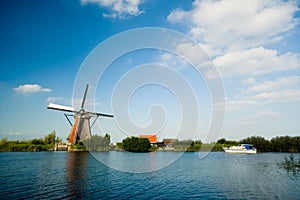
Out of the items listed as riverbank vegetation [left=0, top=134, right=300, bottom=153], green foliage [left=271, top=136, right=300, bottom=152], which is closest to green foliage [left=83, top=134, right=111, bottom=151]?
riverbank vegetation [left=0, top=134, right=300, bottom=153]

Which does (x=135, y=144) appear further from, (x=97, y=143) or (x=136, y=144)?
(x=97, y=143)

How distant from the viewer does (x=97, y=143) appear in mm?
64875

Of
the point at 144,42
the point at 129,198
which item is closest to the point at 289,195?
the point at 129,198

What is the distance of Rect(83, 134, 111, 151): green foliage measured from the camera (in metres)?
61.8

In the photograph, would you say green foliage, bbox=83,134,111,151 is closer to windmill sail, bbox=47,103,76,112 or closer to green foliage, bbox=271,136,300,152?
windmill sail, bbox=47,103,76,112

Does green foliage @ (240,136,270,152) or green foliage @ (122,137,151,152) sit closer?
green foliage @ (122,137,151,152)

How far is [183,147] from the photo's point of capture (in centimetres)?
8250

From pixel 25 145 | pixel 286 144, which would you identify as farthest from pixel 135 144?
pixel 286 144

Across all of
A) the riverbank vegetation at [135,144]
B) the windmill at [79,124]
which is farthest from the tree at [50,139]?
the windmill at [79,124]

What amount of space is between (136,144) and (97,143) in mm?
14550

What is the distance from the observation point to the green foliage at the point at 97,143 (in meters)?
61.8

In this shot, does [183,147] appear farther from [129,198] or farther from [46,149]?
[129,198]

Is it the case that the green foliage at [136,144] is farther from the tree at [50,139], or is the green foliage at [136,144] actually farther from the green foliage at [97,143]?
the tree at [50,139]

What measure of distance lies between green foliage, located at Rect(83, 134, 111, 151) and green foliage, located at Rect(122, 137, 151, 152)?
7763mm
